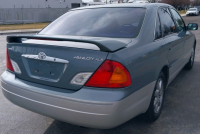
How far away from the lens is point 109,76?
7.84 ft

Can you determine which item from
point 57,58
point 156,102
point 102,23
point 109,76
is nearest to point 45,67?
point 57,58

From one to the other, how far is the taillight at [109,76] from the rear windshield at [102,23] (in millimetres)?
762

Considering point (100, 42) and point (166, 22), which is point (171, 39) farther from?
point (100, 42)

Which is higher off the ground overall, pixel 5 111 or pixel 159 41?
pixel 159 41

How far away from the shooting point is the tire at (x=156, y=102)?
3.14m

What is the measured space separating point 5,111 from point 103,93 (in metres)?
2.24

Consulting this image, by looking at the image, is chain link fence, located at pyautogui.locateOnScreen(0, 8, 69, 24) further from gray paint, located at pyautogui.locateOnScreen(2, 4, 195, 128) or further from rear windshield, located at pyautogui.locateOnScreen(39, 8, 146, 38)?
gray paint, located at pyautogui.locateOnScreen(2, 4, 195, 128)

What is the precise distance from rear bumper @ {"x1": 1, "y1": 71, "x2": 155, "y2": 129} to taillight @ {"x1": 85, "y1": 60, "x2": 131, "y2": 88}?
0.39 ft

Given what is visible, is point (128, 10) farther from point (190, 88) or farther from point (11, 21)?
point (11, 21)

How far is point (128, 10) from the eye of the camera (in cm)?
351

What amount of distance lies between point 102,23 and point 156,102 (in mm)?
1375

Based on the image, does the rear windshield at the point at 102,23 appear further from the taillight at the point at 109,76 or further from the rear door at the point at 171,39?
the taillight at the point at 109,76

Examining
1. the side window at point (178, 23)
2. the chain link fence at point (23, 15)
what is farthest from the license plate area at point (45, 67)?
the chain link fence at point (23, 15)

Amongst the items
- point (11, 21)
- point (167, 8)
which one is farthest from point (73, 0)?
point (167, 8)
